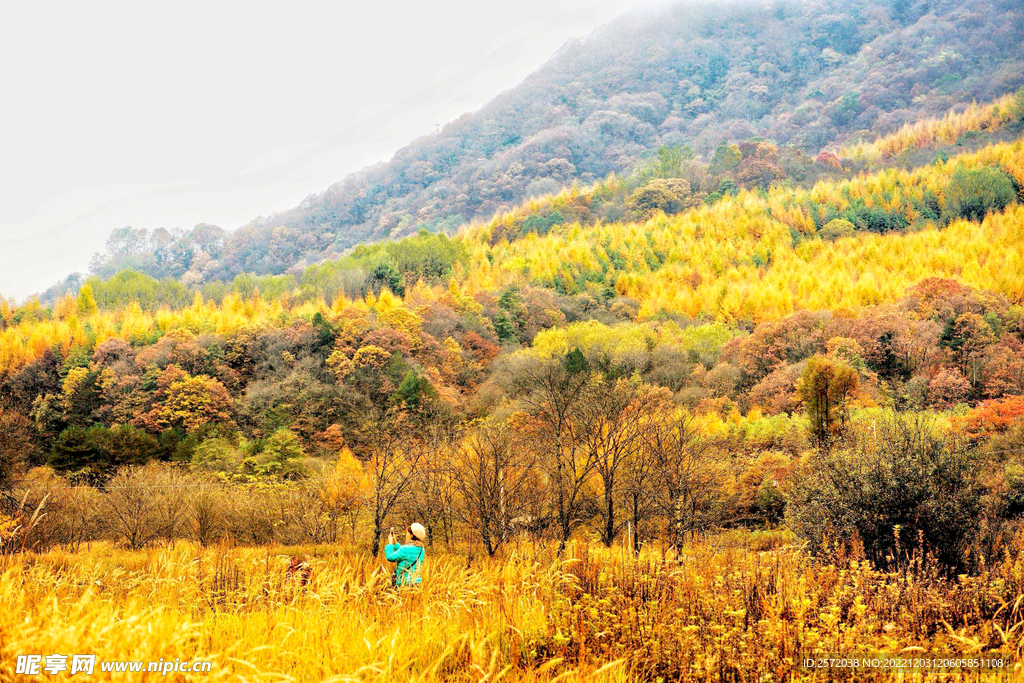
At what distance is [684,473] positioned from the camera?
1144 centimetres

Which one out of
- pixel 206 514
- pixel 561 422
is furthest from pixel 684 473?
pixel 206 514

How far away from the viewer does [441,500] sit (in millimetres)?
12258

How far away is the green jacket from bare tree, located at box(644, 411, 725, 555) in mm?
5162

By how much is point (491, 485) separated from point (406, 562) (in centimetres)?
468

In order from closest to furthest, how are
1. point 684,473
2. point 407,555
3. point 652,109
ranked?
point 407,555, point 684,473, point 652,109

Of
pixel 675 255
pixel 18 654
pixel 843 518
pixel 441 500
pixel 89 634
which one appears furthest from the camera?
pixel 675 255

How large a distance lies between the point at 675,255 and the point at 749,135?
66.4 metres

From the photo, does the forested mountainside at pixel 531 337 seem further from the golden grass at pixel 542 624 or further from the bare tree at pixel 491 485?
the golden grass at pixel 542 624

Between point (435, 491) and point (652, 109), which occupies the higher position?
point (652, 109)

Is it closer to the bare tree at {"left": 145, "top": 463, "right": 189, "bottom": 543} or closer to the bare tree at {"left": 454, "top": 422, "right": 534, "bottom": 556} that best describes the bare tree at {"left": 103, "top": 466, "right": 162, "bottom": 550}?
the bare tree at {"left": 145, "top": 463, "right": 189, "bottom": 543}

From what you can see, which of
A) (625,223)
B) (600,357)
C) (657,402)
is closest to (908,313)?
(600,357)

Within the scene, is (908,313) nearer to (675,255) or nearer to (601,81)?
(675,255)

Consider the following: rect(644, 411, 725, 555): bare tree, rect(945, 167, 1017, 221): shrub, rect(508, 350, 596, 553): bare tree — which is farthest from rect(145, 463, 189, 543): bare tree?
rect(945, 167, 1017, 221): shrub

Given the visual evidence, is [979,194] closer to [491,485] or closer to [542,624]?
[491,485]
